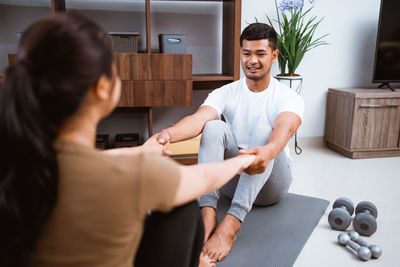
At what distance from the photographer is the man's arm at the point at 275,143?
1322mm

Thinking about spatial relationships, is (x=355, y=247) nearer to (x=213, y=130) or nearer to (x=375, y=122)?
(x=213, y=130)

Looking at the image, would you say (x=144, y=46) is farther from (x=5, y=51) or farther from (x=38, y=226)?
(x=38, y=226)

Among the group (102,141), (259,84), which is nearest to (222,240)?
(259,84)

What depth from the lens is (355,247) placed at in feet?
4.86

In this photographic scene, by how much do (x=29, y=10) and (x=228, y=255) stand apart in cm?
225

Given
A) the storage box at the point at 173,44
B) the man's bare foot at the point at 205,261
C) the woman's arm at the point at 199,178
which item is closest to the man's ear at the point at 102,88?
the woman's arm at the point at 199,178

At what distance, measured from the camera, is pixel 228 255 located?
1.44 m

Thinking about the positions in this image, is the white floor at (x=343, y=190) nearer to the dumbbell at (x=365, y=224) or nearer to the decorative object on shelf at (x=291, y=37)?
the dumbbell at (x=365, y=224)

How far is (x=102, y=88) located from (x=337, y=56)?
2930mm

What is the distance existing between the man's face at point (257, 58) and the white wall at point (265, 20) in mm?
1092

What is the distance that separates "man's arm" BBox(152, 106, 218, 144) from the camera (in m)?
1.54

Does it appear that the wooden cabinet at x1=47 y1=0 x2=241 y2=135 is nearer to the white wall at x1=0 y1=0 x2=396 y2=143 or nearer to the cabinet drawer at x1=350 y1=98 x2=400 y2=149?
the white wall at x1=0 y1=0 x2=396 y2=143

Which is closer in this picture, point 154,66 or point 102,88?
point 102,88

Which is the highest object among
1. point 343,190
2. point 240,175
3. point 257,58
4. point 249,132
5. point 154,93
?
point 257,58
